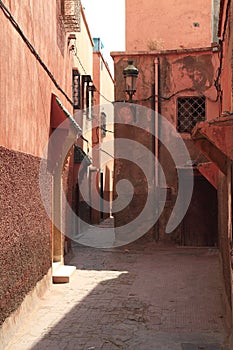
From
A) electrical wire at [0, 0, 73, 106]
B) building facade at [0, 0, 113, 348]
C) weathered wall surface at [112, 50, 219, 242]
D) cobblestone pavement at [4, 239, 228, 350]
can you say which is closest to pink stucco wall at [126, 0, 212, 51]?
weathered wall surface at [112, 50, 219, 242]

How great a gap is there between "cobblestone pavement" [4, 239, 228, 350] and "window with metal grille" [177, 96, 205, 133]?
4383mm

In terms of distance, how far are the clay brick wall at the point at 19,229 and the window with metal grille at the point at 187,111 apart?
289 inches

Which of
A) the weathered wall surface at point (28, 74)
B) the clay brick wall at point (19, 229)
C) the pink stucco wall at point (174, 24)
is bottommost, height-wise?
the clay brick wall at point (19, 229)

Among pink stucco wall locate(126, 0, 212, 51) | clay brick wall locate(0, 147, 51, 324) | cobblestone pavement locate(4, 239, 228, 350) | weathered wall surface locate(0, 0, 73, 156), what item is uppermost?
pink stucco wall locate(126, 0, 212, 51)

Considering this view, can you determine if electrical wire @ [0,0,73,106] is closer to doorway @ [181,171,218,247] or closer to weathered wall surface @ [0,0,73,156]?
weathered wall surface @ [0,0,73,156]

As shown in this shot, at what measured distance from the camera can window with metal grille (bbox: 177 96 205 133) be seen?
583 inches

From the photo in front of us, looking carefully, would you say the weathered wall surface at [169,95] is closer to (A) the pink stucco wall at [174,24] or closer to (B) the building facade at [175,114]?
(B) the building facade at [175,114]

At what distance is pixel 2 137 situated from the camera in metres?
5.95

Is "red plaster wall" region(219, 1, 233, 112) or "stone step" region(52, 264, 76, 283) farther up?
"red plaster wall" region(219, 1, 233, 112)

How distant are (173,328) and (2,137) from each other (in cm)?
356

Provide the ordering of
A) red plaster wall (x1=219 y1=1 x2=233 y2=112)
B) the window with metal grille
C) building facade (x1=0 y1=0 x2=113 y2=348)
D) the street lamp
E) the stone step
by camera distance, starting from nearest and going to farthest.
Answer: building facade (x1=0 y1=0 x2=113 y2=348) → red plaster wall (x1=219 y1=1 x2=233 y2=112) → the stone step → the street lamp → the window with metal grille

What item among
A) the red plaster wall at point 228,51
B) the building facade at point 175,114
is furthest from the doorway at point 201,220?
the red plaster wall at point 228,51

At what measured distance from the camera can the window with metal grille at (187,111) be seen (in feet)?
48.6

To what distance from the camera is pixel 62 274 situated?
32.9ft
